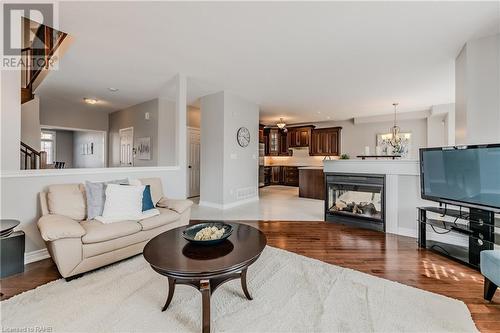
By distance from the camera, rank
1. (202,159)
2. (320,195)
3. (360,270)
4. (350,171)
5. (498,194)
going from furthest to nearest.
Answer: (320,195)
(202,159)
(350,171)
(360,270)
(498,194)

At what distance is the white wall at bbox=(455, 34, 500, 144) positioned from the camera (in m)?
2.61

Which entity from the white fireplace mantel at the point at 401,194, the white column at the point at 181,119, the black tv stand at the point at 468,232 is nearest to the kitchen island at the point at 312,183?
the white fireplace mantel at the point at 401,194

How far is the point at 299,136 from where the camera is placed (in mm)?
8852

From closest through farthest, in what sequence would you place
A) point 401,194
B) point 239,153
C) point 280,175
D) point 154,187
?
point 154,187
point 401,194
point 239,153
point 280,175

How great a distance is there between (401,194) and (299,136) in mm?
5642

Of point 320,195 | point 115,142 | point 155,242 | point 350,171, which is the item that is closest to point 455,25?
point 350,171

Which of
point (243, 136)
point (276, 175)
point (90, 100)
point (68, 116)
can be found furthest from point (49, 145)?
point (276, 175)

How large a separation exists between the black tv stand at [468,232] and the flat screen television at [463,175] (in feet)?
0.58

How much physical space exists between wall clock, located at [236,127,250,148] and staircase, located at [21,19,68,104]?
3466 millimetres

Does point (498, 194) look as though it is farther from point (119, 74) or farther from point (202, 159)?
point (119, 74)

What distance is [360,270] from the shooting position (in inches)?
90.6

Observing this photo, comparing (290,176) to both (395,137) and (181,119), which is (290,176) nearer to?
(395,137)

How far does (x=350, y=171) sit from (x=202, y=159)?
131 inches

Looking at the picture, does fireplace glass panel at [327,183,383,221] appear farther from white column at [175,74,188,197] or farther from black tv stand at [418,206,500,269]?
white column at [175,74,188,197]
